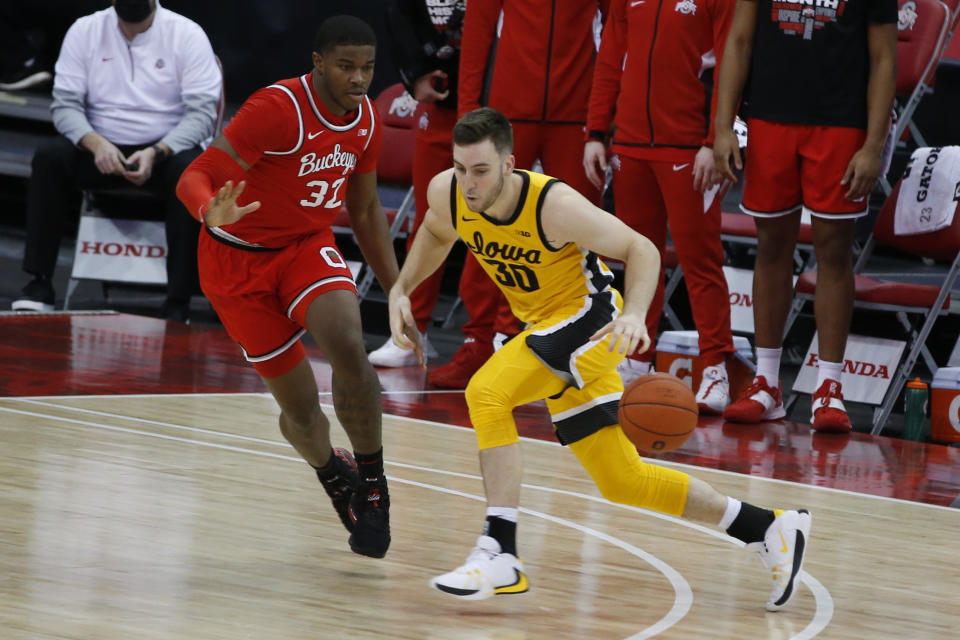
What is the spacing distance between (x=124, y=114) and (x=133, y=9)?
2.12 feet

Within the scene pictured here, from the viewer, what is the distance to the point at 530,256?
4152 mm

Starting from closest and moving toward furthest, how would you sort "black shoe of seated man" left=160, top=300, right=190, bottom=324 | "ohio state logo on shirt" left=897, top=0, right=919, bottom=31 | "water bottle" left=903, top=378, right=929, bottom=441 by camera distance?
"water bottle" left=903, top=378, right=929, bottom=441
"ohio state logo on shirt" left=897, top=0, right=919, bottom=31
"black shoe of seated man" left=160, top=300, right=190, bottom=324

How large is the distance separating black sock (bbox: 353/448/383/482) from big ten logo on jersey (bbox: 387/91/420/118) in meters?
5.44

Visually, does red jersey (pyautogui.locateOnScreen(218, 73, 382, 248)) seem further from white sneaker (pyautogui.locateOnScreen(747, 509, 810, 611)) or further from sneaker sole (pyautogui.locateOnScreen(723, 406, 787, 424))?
sneaker sole (pyautogui.locateOnScreen(723, 406, 787, 424))

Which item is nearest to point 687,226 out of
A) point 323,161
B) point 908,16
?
point 908,16

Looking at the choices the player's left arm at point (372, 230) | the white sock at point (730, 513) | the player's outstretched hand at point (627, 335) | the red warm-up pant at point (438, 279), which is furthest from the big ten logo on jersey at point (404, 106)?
the player's outstretched hand at point (627, 335)

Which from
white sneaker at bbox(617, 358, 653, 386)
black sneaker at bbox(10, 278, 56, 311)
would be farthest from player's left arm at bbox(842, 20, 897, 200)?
black sneaker at bbox(10, 278, 56, 311)

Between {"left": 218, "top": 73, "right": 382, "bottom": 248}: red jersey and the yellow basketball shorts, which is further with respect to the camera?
{"left": 218, "top": 73, "right": 382, "bottom": 248}: red jersey

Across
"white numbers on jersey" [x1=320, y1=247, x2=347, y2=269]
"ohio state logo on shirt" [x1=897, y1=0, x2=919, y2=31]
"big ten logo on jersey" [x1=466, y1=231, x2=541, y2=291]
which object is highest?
"ohio state logo on shirt" [x1=897, y1=0, x2=919, y2=31]

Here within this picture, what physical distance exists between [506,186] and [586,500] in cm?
162

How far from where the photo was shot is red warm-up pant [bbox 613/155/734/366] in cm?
680

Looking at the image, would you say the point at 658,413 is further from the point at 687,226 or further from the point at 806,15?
the point at 806,15

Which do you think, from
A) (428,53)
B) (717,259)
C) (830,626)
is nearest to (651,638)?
(830,626)

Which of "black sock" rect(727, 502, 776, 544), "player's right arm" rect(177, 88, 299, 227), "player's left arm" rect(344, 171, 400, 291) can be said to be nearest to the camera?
"black sock" rect(727, 502, 776, 544)
